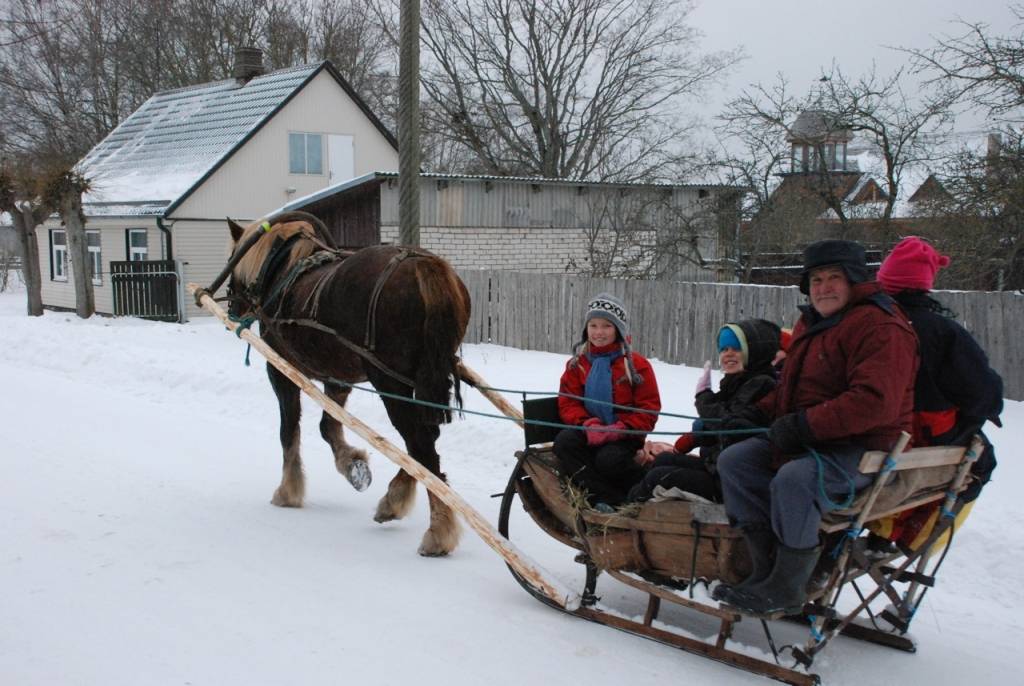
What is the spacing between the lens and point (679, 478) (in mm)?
3961

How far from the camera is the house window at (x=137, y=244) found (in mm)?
23438

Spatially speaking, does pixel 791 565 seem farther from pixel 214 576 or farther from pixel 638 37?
pixel 638 37

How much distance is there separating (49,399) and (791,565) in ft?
29.6

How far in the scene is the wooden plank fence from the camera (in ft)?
30.1

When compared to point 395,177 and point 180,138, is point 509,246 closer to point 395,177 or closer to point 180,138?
point 395,177

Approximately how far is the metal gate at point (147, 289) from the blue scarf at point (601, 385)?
1872cm

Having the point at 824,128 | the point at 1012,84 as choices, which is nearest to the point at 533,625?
the point at 1012,84

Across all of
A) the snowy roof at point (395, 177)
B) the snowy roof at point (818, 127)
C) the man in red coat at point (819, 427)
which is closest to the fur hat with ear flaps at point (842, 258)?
the man in red coat at point (819, 427)

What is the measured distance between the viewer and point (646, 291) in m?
12.6

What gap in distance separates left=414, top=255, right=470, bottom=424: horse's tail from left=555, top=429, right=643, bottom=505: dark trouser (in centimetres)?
121

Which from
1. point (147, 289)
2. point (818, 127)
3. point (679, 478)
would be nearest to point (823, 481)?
point (679, 478)

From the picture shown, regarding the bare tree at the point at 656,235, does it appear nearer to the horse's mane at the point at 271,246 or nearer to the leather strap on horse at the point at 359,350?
the horse's mane at the point at 271,246

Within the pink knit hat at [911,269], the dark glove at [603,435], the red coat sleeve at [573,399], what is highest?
the pink knit hat at [911,269]

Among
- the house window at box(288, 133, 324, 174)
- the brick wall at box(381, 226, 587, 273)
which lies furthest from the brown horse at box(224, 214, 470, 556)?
the house window at box(288, 133, 324, 174)
